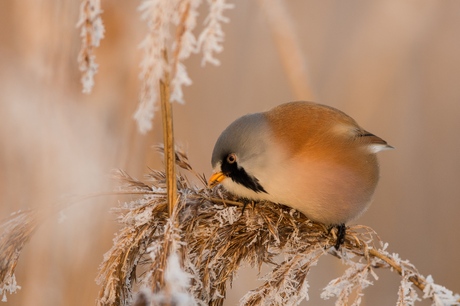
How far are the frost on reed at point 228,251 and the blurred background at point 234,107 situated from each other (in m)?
0.34

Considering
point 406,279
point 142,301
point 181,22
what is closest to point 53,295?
point 142,301

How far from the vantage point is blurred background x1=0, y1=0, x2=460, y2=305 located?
179cm

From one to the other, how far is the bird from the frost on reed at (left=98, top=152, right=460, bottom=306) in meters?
0.17

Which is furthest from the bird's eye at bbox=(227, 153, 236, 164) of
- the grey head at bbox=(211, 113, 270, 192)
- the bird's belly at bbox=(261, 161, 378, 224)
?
the bird's belly at bbox=(261, 161, 378, 224)

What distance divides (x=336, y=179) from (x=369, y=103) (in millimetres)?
1099

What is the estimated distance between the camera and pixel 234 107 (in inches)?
102

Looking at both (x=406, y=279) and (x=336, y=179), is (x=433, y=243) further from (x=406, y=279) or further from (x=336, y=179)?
(x=406, y=279)

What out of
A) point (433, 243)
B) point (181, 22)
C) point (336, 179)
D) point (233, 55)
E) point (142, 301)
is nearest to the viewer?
point (181, 22)

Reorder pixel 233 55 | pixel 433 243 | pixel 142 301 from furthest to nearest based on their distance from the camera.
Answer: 1. pixel 433 243
2. pixel 233 55
3. pixel 142 301

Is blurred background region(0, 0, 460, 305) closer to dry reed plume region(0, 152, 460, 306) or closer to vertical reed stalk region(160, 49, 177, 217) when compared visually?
dry reed plume region(0, 152, 460, 306)

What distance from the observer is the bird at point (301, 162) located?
1598mm

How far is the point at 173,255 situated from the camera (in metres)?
0.99

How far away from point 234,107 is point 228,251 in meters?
1.38

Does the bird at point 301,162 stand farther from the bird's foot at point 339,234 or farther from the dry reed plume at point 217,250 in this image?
the dry reed plume at point 217,250
